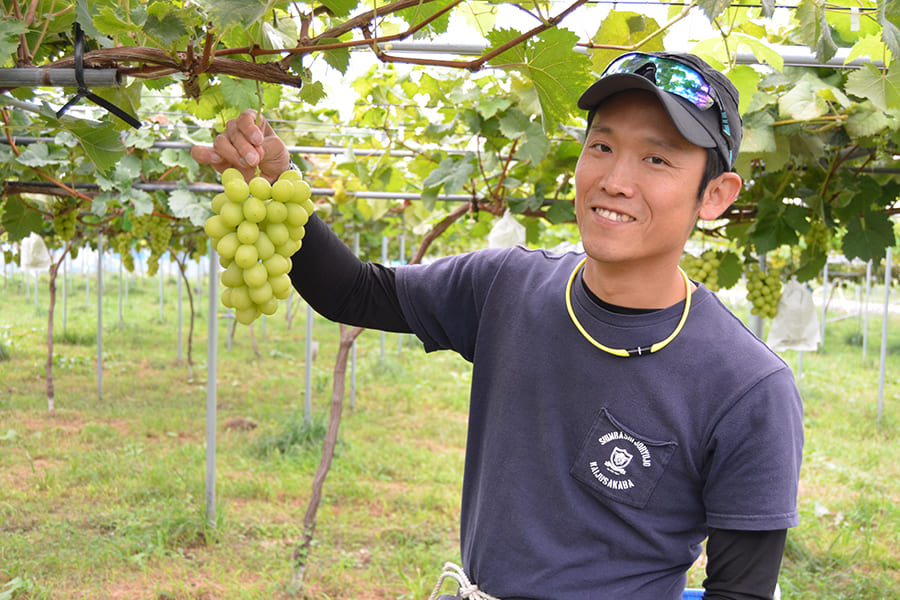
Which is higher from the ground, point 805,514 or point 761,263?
point 761,263

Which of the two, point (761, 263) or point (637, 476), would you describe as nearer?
point (637, 476)

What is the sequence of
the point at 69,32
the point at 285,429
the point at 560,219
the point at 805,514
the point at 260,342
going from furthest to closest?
the point at 260,342 → the point at 285,429 → the point at 805,514 → the point at 560,219 → the point at 69,32

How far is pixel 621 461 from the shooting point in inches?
49.9

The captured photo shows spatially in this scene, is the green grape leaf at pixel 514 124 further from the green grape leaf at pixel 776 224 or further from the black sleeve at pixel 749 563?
the black sleeve at pixel 749 563

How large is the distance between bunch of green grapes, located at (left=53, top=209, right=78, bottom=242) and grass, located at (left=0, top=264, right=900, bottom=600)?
182cm

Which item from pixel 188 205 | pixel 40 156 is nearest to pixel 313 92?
pixel 188 205

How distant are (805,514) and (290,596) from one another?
370cm

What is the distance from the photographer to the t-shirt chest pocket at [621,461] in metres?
1.26

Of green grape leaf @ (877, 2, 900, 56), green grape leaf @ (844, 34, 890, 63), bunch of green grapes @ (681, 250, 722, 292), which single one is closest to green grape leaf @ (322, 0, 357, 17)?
green grape leaf @ (877, 2, 900, 56)

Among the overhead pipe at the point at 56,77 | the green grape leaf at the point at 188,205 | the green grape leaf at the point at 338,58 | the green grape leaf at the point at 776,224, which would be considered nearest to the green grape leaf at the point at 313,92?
the green grape leaf at the point at 338,58

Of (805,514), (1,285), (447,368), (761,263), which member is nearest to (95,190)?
(761,263)

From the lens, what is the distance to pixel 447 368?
11.3m

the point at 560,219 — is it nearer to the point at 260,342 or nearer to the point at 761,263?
the point at 761,263

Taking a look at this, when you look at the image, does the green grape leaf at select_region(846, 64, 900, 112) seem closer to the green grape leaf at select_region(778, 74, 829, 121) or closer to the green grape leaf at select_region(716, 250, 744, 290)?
the green grape leaf at select_region(778, 74, 829, 121)
